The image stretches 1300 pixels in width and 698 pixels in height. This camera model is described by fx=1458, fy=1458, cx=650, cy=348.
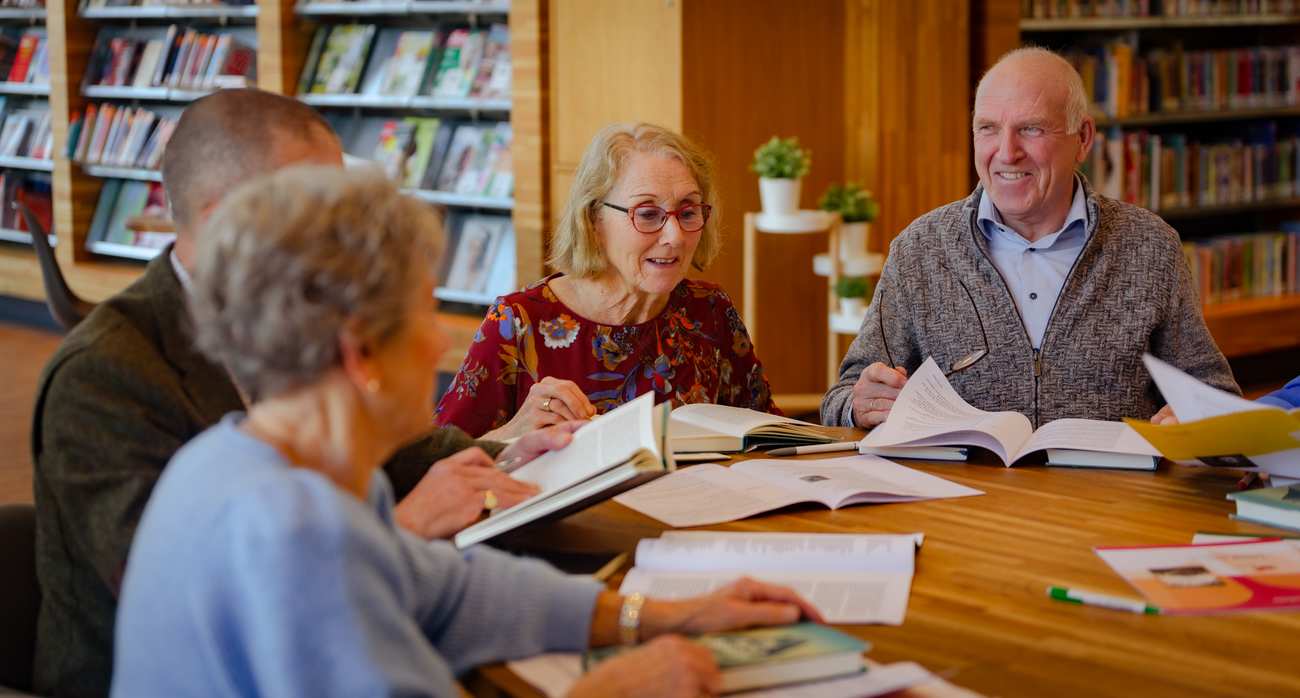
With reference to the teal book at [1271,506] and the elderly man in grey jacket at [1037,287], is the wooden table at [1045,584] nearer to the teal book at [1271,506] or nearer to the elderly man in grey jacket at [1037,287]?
the teal book at [1271,506]

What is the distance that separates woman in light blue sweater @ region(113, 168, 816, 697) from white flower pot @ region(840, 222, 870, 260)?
3.84 metres

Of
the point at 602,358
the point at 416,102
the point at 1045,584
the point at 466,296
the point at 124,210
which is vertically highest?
the point at 416,102

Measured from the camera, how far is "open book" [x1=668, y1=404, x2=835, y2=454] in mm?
2289

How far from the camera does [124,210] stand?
26.0 ft

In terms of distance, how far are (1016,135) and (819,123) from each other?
2.59 metres

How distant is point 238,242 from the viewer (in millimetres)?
1146

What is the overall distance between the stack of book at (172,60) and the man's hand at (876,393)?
519 cm

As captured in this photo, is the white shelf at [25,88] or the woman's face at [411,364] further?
the white shelf at [25,88]

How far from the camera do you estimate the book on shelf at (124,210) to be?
25.4 feet

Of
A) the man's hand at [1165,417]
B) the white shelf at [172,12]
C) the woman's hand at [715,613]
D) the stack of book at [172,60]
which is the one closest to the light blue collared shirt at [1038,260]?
the man's hand at [1165,417]

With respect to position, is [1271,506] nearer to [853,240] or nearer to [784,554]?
[784,554]

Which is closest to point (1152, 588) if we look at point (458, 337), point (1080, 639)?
point (1080, 639)

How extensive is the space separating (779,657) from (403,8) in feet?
17.2

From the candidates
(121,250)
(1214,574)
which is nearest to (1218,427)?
(1214,574)
